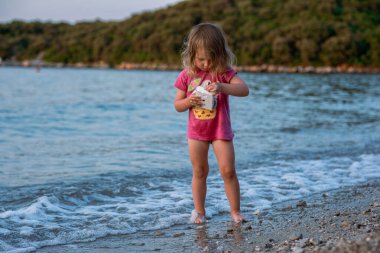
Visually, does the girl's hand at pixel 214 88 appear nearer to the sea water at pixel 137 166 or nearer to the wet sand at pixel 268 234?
the wet sand at pixel 268 234

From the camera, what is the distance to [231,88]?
4.17 meters

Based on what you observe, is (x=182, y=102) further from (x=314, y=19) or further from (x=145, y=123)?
(x=314, y=19)

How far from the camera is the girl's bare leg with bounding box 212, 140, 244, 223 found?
434 cm

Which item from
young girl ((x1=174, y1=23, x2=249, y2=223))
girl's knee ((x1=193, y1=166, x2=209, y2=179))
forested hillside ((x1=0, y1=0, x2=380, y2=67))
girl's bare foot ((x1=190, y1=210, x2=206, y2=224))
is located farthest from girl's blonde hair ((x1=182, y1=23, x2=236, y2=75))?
forested hillside ((x1=0, y1=0, x2=380, y2=67))

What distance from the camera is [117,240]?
4.02 meters

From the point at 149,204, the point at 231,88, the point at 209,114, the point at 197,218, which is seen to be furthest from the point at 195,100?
the point at 149,204

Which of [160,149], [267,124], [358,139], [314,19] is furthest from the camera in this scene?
[314,19]

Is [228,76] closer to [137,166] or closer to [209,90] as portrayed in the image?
[209,90]

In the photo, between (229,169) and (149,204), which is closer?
(229,169)

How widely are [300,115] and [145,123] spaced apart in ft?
15.0

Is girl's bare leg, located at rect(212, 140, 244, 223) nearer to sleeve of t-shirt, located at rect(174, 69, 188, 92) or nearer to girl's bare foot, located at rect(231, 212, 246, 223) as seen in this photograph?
girl's bare foot, located at rect(231, 212, 246, 223)

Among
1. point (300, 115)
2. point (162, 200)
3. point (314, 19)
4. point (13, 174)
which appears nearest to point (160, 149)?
point (13, 174)

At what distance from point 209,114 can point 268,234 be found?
1.03 meters

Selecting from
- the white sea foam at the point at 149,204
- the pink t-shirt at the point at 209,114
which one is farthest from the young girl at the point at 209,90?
the white sea foam at the point at 149,204
